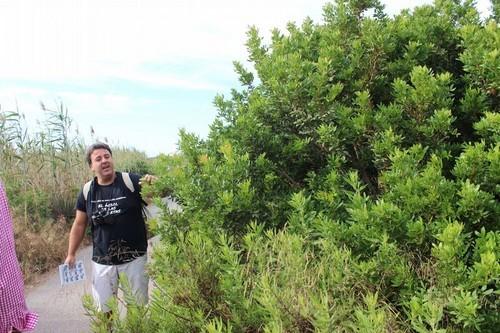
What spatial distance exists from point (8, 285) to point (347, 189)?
6.16 ft

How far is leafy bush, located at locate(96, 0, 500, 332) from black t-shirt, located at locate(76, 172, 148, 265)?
143 centimetres

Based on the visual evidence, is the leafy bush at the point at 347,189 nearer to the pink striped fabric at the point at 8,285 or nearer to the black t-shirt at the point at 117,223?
the pink striped fabric at the point at 8,285

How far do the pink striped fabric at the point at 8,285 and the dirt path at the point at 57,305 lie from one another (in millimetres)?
2460

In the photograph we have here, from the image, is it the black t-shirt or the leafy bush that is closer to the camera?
the leafy bush

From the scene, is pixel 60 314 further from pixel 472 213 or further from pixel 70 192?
pixel 472 213

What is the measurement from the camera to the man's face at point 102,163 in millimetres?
4930

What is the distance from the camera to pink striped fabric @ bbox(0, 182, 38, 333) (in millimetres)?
2838

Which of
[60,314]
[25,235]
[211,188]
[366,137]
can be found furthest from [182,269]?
[25,235]

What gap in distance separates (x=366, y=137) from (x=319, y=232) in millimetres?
623

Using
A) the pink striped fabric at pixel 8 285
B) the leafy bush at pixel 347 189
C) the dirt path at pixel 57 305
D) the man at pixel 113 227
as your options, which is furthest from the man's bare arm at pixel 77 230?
the pink striped fabric at pixel 8 285

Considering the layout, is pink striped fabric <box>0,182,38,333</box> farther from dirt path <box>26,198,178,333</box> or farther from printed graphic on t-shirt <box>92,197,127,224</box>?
dirt path <box>26,198,178,333</box>

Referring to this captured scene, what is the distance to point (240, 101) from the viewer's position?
359 centimetres

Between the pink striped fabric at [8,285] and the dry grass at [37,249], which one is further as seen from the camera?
the dry grass at [37,249]

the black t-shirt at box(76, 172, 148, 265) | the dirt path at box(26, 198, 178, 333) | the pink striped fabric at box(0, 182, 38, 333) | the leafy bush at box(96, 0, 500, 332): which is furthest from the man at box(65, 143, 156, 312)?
the pink striped fabric at box(0, 182, 38, 333)
